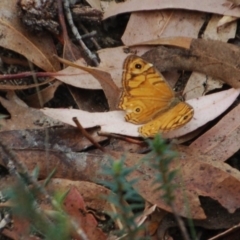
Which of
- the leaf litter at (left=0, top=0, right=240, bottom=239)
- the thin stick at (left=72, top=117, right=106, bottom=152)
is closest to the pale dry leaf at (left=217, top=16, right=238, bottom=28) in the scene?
the leaf litter at (left=0, top=0, right=240, bottom=239)

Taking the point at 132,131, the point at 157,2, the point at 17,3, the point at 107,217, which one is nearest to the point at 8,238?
the point at 107,217

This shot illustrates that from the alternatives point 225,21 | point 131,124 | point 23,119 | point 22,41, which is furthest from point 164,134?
point 22,41

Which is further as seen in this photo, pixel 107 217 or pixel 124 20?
pixel 124 20

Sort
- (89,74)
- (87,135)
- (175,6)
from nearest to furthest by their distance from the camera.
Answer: (87,135) < (89,74) < (175,6)

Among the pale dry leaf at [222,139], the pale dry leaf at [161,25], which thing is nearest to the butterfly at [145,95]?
the pale dry leaf at [222,139]

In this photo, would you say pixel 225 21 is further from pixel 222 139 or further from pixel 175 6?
pixel 222 139

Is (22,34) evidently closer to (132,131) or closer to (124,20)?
(124,20)

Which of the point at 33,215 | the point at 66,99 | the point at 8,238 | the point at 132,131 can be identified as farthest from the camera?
the point at 66,99
